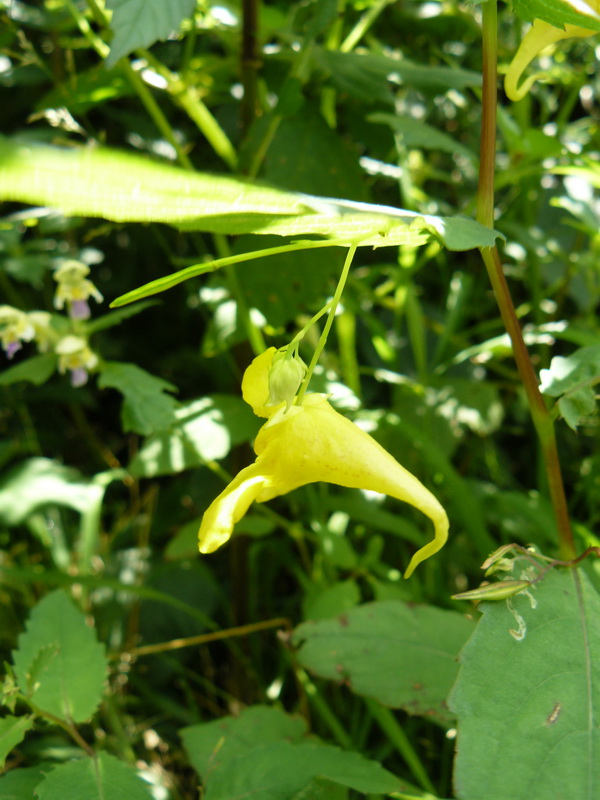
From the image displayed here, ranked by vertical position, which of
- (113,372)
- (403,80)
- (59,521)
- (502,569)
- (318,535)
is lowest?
(59,521)

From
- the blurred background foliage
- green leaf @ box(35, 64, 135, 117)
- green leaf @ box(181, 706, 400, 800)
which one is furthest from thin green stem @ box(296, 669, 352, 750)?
green leaf @ box(35, 64, 135, 117)

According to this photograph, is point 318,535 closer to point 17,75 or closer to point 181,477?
point 181,477

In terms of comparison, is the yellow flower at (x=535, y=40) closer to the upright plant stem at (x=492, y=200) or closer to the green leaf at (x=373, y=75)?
the upright plant stem at (x=492, y=200)

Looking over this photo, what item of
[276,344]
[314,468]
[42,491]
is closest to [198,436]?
[276,344]

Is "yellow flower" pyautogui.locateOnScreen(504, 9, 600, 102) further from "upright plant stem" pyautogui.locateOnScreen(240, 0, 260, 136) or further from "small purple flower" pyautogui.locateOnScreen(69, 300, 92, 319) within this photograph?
"small purple flower" pyautogui.locateOnScreen(69, 300, 92, 319)

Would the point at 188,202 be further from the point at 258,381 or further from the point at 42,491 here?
the point at 42,491

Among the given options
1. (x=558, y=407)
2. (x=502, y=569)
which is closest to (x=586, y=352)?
(x=558, y=407)
